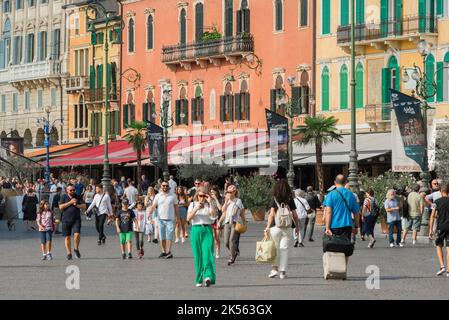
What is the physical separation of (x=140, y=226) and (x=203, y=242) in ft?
30.0

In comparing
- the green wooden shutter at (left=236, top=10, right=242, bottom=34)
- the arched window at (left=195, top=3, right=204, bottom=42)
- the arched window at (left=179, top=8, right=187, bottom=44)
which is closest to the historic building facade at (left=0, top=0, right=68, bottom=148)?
the arched window at (left=179, top=8, right=187, bottom=44)

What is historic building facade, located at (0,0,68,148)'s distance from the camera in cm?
9194

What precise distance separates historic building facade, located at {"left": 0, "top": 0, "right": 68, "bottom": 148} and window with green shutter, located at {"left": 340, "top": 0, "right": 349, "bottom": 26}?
31395 mm

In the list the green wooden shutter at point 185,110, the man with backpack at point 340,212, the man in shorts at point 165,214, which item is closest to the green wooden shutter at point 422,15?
the green wooden shutter at point 185,110

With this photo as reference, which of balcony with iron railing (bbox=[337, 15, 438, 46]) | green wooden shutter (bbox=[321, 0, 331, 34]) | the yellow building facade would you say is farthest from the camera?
the yellow building facade

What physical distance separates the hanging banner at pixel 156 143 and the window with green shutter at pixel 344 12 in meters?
8.36

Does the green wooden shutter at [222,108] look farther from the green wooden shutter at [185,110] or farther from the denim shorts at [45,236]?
the denim shorts at [45,236]

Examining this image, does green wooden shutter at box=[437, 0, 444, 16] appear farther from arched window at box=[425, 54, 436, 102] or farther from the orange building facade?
the orange building facade

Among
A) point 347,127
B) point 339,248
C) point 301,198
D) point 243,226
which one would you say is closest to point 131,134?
point 347,127

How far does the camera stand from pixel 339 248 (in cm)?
2444

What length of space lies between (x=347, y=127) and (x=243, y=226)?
109 ft

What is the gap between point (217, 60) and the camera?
238ft

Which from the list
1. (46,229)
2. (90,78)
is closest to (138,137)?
(90,78)

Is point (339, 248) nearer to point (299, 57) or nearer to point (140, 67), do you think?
point (299, 57)
